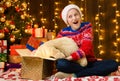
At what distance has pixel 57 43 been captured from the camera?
6.15 feet

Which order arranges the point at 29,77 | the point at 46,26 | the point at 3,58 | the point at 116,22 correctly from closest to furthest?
the point at 29,77 < the point at 3,58 < the point at 116,22 < the point at 46,26

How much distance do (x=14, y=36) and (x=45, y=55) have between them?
157 cm

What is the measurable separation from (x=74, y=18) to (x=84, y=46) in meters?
0.20

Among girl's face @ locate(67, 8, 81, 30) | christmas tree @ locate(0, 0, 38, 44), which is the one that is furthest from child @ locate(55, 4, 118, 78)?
christmas tree @ locate(0, 0, 38, 44)

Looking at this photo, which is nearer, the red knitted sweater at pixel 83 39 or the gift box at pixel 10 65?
the red knitted sweater at pixel 83 39

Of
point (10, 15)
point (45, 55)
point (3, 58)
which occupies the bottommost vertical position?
point (3, 58)

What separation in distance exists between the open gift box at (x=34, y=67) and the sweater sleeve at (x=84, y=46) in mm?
210

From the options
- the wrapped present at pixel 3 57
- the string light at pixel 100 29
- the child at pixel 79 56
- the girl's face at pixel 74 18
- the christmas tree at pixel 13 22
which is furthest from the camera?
the string light at pixel 100 29

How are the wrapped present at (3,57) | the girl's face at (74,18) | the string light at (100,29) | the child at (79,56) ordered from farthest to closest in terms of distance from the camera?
the string light at (100,29) < the wrapped present at (3,57) < the girl's face at (74,18) < the child at (79,56)

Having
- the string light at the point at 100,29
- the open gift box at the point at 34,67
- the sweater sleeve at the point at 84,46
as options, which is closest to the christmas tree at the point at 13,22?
the string light at the point at 100,29

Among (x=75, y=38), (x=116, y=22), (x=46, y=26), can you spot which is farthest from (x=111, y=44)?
(x=75, y=38)

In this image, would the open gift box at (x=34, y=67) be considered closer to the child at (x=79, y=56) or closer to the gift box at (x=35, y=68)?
the gift box at (x=35, y=68)

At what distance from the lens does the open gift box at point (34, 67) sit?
187cm

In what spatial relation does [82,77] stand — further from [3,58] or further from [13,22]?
[13,22]
